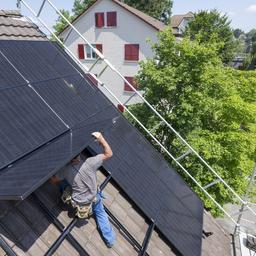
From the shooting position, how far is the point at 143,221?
4.56 metres

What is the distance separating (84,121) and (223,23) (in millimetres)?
40157

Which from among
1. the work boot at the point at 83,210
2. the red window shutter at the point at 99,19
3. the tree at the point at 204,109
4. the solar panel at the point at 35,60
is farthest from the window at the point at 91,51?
the work boot at the point at 83,210

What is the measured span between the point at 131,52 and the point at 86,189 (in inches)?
899

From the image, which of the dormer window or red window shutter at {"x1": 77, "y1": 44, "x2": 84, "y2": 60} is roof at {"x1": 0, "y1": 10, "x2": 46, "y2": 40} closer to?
the dormer window

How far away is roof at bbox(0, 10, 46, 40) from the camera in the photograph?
583 centimetres

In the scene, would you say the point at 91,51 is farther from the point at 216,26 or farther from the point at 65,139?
the point at 65,139

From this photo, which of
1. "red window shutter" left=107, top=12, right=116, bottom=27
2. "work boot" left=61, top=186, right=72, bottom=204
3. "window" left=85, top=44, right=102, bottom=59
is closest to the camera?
"work boot" left=61, top=186, right=72, bottom=204

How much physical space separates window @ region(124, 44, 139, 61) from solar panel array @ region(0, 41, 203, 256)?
19202mm

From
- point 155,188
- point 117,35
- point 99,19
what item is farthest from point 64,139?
point 99,19

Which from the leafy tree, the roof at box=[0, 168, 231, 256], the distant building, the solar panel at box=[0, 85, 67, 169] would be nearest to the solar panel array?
the solar panel at box=[0, 85, 67, 169]

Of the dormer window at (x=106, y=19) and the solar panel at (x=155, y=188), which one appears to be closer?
the solar panel at (x=155, y=188)

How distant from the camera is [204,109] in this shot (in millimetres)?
11406

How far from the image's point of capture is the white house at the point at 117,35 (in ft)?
78.7

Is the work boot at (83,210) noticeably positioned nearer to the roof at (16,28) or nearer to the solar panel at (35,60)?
the solar panel at (35,60)
